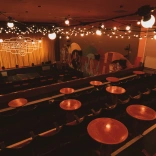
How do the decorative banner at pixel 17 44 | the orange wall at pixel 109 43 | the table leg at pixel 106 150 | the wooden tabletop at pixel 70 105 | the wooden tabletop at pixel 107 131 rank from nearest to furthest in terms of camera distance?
the wooden tabletop at pixel 107 131
the table leg at pixel 106 150
the wooden tabletop at pixel 70 105
the orange wall at pixel 109 43
the decorative banner at pixel 17 44

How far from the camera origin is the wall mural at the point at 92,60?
28.4 feet

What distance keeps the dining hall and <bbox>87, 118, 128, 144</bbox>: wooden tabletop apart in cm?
2

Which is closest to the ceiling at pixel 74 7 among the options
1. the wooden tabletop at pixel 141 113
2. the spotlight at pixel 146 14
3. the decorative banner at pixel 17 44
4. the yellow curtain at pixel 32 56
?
the spotlight at pixel 146 14

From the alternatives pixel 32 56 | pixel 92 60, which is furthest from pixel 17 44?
pixel 92 60

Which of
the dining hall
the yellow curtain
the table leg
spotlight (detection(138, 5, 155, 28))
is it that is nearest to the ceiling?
the dining hall

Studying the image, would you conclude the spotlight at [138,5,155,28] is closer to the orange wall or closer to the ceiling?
the ceiling

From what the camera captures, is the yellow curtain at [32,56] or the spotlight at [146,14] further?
the yellow curtain at [32,56]

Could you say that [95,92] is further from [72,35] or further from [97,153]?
[72,35]

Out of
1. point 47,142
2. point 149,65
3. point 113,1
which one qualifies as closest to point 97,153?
point 47,142

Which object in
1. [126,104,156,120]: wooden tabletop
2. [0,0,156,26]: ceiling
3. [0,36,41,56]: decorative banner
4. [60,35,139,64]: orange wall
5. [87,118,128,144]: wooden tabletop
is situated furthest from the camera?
[0,36,41,56]: decorative banner

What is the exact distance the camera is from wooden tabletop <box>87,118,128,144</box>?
8.75 feet

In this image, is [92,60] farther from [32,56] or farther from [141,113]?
[141,113]

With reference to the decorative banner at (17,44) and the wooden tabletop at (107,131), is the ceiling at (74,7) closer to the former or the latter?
the wooden tabletop at (107,131)

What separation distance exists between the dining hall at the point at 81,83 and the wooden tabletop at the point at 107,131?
0.06ft
